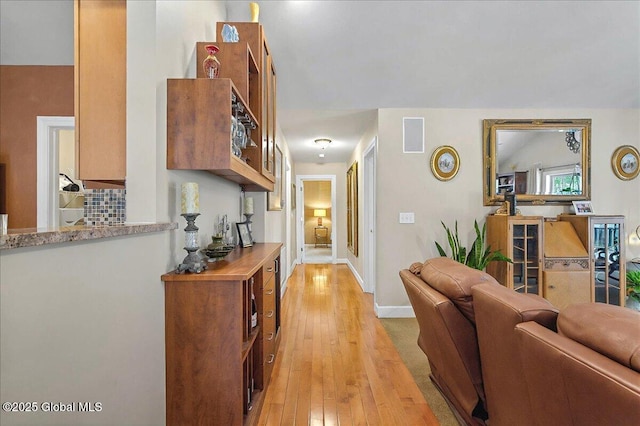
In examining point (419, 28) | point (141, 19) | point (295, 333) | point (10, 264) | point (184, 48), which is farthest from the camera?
point (295, 333)

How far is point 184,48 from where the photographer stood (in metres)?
1.62

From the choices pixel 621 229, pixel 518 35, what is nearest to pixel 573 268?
pixel 621 229

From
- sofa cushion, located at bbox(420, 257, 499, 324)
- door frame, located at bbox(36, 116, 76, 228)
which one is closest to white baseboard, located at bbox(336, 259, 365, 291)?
sofa cushion, located at bbox(420, 257, 499, 324)

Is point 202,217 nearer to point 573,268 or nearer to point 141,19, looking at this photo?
point 141,19

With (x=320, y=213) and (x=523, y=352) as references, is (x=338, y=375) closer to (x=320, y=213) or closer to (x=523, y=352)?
(x=523, y=352)

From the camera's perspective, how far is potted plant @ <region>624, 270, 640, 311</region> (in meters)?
3.37

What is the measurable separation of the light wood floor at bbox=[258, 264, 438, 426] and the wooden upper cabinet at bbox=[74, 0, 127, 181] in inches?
63.9

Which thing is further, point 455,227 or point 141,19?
point 455,227

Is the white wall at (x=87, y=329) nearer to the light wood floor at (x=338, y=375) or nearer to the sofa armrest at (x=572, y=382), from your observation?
the light wood floor at (x=338, y=375)

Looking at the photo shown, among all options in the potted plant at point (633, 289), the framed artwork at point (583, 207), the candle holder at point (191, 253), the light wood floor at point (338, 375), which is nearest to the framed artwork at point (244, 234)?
the light wood floor at point (338, 375)

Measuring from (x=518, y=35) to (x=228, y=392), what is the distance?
3.71 metres

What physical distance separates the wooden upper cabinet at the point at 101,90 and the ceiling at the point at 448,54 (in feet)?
4.71

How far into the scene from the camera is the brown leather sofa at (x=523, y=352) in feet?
2.47

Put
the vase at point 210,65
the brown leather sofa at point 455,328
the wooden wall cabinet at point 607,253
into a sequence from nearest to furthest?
1. the brown leather sofa at point 455,328
2. the vase at point 210,65
3. the wooden wall cabinet at point 607,253
